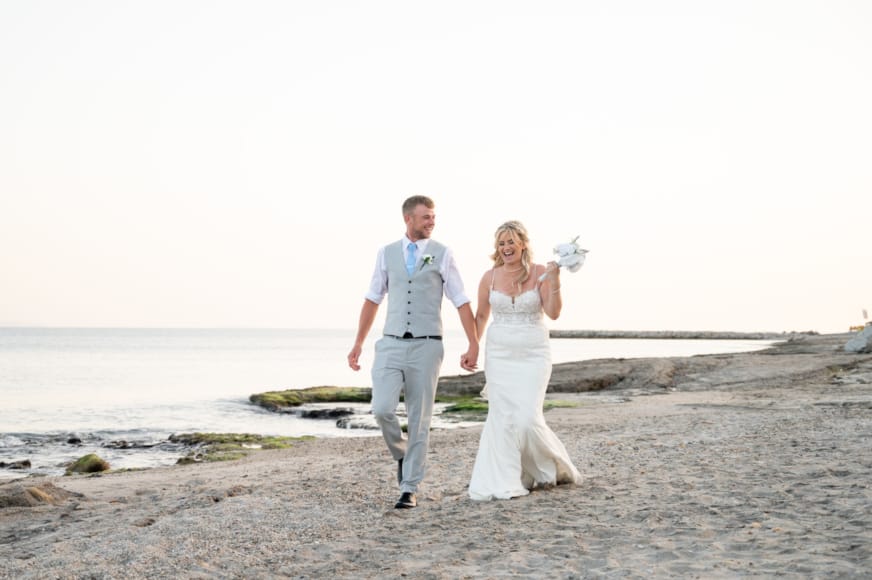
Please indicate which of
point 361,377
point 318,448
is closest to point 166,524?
point 318,448

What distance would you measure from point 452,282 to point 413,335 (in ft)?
1.92

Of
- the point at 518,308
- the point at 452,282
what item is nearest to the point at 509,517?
the point at 518,308

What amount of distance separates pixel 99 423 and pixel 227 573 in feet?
66.5

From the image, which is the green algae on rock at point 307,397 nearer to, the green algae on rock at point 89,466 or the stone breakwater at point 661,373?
the stone breakwater at point 661,373

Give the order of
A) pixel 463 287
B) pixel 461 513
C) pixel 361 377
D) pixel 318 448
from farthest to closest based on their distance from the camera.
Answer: pixel 361 377 → pixel 318 448 → pixel 463 287 → pixel 461 513

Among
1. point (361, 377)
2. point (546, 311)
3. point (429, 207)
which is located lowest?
point (361, 377)

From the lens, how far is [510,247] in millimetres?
7426

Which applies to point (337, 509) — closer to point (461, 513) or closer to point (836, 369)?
point (461, 513)

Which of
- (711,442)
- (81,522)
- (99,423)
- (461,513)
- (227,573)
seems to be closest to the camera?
(227,573)

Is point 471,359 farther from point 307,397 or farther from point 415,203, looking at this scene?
point 307,397

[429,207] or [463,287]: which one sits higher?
[429,207]

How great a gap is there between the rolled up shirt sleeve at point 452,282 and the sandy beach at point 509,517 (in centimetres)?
174

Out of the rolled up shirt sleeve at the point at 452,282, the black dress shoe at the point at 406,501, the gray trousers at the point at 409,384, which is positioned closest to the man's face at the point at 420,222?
the rolled up shirt sleeve at the point at 452,282

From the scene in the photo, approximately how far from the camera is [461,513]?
6820 millimetres
